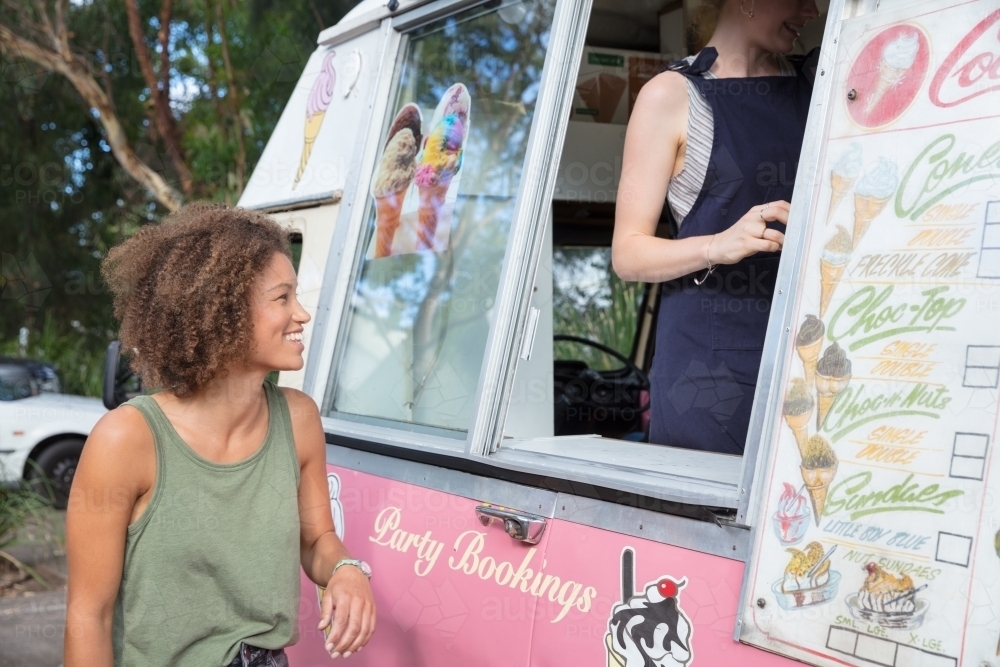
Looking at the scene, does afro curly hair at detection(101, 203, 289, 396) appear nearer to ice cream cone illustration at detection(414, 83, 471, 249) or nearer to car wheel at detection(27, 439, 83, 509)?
ice cream cone illustration at detection(414, 83, 471, 249)

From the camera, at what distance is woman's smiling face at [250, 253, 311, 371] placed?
213 cm

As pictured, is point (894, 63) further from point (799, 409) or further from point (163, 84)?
point (163, 84)

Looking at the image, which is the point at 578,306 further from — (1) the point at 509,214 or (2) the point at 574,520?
(2) the point at 574,520

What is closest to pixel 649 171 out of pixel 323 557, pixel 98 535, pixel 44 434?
pixel 323 557

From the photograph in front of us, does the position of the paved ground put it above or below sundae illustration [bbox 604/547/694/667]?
below

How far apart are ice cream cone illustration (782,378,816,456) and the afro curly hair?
108cm

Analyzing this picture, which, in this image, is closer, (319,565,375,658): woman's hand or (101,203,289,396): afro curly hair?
(319,565,375,658): woman's hand

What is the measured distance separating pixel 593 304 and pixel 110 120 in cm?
747

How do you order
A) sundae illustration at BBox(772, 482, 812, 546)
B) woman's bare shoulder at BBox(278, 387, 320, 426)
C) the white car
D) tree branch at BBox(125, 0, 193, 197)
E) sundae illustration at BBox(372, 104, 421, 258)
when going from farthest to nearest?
tree branch at BBox(125, 0, 193, 197)
the white car
sundae illustration at BBox(372, 104, 421, 258)
woman's bare shoulder at BBox(278, 387, 320, 426)
sundae illustration at BBox(772, 482, 812, 546)

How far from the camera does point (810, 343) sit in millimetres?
1810

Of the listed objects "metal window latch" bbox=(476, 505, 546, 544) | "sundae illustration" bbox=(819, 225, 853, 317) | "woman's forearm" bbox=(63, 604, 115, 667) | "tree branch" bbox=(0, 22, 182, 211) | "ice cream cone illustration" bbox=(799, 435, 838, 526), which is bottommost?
"woman's forearm" bbox=(63, 604, 115, 667)

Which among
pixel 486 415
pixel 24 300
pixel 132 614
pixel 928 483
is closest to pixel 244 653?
pixel 132 614

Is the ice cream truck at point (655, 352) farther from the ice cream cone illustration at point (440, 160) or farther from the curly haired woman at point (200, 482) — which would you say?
the curly haired woman at point (200, 482)

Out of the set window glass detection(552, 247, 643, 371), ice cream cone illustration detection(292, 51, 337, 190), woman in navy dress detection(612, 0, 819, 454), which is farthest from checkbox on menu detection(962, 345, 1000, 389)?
window glass detection(552, 247, 643, 371)
